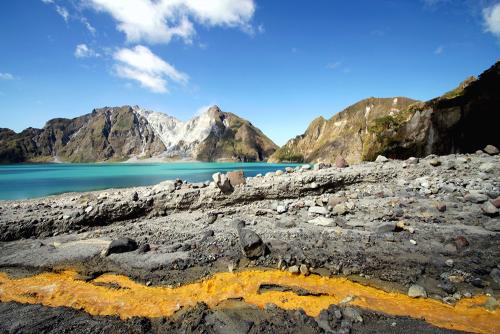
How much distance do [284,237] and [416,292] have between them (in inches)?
157

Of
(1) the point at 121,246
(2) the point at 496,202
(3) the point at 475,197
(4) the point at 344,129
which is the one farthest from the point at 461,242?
(4) the point at 344,129

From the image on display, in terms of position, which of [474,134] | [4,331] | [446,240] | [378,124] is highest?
[378,124]

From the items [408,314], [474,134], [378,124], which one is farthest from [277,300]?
[378,124]

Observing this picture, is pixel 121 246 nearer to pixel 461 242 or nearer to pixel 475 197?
pixel 461 242

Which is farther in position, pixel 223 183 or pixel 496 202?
pixel 223 183

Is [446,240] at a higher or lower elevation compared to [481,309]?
higher

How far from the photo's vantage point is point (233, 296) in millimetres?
6242

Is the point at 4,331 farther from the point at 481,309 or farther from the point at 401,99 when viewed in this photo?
the point at 401,99

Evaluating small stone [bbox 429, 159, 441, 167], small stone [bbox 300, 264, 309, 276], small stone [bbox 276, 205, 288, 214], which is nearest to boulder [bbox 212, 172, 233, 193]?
small stone [bbox 276, 205, 288, 214]

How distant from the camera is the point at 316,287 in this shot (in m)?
6.45

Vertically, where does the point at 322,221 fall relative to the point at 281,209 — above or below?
below

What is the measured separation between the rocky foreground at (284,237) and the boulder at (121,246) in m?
0.04

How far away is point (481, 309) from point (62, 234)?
1459 cm

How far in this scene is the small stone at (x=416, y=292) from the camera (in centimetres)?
590
